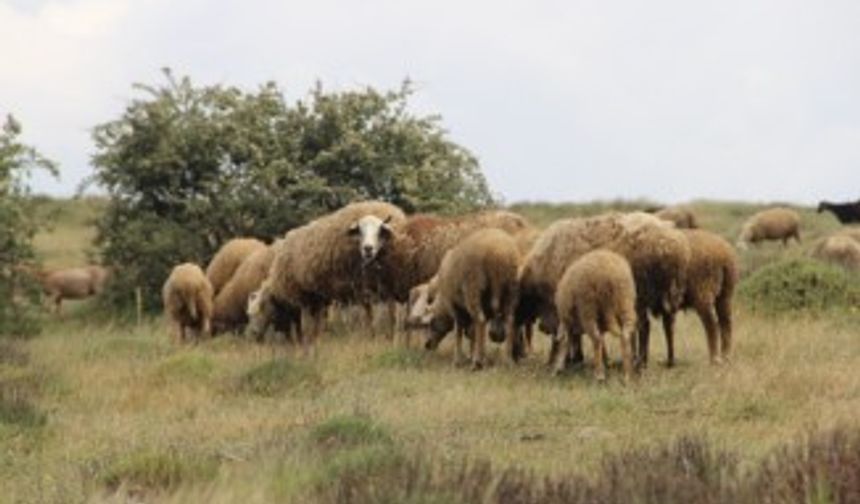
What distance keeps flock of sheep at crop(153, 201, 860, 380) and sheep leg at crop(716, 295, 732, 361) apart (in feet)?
0.05

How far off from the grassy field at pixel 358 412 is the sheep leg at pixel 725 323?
172 millimetres

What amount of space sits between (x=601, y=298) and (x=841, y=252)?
47.7 ft

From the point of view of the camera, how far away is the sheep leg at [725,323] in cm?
1537

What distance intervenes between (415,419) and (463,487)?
460cm

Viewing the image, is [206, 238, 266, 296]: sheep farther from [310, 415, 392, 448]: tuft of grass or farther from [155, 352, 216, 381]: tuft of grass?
[310, 415, 392, 448]: tuft of grass

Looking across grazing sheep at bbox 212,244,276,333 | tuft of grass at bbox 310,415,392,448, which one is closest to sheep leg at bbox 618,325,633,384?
tuft of grass at bbox 310,415,392,448

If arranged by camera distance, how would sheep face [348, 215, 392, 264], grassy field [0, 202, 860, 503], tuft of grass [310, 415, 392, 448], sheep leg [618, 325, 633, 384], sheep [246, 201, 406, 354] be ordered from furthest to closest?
sheep [246, 201, 406, 354], sheep face [348, 215, 392, 264], sheep leg [618, 325, 633, 384], tuft of grass [310, 415, 392, 448], grassy field [0, 202, 860, 503]

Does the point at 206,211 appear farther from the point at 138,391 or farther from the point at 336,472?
the point at 336,472

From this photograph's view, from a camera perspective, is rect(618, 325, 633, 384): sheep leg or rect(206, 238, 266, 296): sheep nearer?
rect(618, 325, 633, 384): sheep leg

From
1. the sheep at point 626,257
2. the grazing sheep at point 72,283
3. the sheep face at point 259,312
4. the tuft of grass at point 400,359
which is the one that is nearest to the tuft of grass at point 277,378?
the tuft of grass at point 400,359

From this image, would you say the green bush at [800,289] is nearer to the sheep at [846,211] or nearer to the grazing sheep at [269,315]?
the grazing sheep at [269,315]

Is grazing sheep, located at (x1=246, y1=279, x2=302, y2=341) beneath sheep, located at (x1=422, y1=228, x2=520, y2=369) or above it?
beneath

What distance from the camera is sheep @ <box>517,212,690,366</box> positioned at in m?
14.7

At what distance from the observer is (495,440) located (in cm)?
1062
